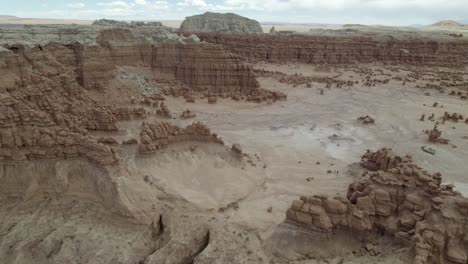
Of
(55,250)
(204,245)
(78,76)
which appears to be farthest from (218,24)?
(55,250)

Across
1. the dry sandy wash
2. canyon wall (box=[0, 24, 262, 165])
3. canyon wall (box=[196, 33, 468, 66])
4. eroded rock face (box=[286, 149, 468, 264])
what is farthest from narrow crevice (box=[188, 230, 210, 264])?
canyon wall (box=[196, 33, 468, 66])

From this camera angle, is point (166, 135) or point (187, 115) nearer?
point (166, 135)

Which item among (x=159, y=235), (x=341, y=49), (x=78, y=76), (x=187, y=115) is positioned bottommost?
(x=159, y=235)

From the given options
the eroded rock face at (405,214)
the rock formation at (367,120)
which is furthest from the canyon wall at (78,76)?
the rock formation at (367,120)

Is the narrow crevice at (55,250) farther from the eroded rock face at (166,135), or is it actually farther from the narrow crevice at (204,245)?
the eroded rock face at (166,135)

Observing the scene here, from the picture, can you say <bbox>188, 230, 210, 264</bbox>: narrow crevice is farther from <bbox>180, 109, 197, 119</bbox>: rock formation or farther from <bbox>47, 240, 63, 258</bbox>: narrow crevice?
<bbox>180, 109, 197, 119</bbox>: rock formation

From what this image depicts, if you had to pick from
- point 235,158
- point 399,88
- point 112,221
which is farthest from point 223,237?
point 399,88

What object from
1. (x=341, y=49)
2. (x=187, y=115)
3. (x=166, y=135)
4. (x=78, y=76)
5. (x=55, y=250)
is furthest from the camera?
(x=341, y=49)

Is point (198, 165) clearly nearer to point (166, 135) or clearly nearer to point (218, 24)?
point (166, 135)
